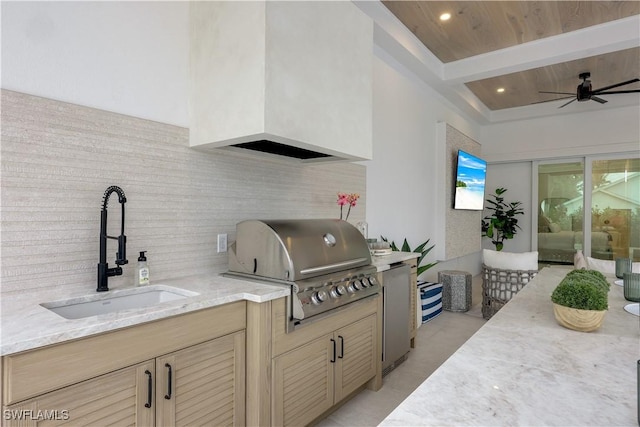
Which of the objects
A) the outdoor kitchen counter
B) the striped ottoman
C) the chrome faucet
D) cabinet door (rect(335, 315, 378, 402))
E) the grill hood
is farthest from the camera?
the striped ottoman

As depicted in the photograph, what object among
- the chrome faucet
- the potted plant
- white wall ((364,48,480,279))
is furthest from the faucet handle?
white wall ((364,48,480,279))

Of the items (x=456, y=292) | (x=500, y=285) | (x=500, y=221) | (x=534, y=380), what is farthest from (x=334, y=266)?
(x=500, y=221)

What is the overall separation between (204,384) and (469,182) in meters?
4.97

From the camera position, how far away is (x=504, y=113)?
21.7 ft

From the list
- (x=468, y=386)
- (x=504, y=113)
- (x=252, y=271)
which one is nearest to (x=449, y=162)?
(x=504, y=113)

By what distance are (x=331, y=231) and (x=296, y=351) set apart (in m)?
0.75

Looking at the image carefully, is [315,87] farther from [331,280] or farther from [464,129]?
[464,129]

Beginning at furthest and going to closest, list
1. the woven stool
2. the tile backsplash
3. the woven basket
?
1. the woven stool
2. the woven basket
3. the tile backsplash

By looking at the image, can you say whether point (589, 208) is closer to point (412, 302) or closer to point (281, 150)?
point (412, 302)

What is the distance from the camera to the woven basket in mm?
3598

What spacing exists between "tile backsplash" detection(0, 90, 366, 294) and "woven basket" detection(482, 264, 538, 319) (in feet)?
8.52

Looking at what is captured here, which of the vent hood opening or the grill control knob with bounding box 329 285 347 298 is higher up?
the vent hood opening

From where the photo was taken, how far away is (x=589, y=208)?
6023mm

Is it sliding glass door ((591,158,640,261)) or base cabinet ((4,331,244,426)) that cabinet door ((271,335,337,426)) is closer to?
base cabinet ((4,331,244,426))
